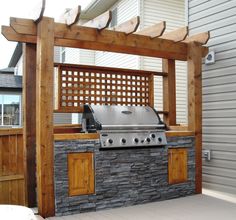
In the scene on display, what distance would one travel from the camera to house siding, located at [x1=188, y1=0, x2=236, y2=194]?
4699 millimetres

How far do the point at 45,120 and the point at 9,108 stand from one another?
34.6ft

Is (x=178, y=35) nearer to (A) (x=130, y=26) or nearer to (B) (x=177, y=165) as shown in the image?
(A) (x=130, y=26)

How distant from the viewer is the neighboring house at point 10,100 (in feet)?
42.3

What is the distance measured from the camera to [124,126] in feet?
13.1

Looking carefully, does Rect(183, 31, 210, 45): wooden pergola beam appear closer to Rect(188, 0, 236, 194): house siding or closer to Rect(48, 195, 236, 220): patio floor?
Rect(188, 0, 236, 194): house siding

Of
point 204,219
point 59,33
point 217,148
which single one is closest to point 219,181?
point 217,148

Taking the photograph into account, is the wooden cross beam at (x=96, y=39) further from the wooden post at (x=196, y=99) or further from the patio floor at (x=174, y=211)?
the patio floor at (x=174, y=211)

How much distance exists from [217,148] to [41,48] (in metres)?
3.14

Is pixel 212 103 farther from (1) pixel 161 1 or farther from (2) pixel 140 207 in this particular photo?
(1) pixel 161 1

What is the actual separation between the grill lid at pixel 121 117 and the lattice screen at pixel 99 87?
34 cm

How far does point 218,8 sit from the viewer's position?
4.95 meters

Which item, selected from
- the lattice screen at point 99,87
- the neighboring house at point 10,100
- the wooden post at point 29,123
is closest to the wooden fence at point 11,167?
the wooden post at point 29,123

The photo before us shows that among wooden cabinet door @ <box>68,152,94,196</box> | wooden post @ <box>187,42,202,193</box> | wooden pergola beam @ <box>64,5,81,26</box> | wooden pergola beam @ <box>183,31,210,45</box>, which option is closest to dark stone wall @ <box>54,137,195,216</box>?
wooden cabinet door @ <box>68,152,94,196</box>

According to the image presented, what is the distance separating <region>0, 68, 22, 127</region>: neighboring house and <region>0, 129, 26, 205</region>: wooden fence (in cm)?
898
